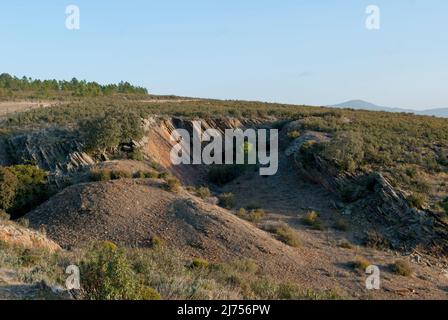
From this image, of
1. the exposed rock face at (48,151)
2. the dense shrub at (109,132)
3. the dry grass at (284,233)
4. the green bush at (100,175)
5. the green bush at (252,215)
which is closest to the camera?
the dry grass at (284,233)

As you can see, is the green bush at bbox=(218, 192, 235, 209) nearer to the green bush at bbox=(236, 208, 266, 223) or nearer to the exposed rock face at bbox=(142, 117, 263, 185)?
the green bush at bbox=(236, 208, 266, 223)

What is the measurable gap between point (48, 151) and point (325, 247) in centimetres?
1263

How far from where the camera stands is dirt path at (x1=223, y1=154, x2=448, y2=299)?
1280cm

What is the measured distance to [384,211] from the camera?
57.9 ft

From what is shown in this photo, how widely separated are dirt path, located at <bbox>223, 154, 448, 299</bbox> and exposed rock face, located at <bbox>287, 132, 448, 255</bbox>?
0.63m

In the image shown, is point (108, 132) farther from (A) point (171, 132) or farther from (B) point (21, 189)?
(A) point (171, 132)

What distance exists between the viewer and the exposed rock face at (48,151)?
66.4 feet

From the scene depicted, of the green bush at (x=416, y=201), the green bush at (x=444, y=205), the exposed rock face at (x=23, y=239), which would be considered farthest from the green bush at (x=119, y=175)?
the green bush at (x=444, y=205)

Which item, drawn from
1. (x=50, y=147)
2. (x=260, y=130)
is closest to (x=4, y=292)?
(x=50, y=147)

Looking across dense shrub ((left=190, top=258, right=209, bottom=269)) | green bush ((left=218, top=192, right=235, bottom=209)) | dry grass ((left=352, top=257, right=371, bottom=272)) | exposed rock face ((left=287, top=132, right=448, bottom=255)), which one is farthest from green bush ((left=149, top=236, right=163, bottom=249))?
exposed rock face ((left=287, top=132, right=448, bottom=255))

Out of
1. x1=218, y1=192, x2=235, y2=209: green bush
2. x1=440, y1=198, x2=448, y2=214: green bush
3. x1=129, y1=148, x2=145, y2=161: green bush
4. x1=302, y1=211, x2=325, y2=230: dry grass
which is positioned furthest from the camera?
x1=129, y1=148, x2=145, y2=161: green bush

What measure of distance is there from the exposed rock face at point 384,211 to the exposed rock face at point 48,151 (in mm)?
9896

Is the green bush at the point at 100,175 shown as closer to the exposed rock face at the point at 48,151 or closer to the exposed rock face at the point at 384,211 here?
the exposed rock face at the point at 48,151
